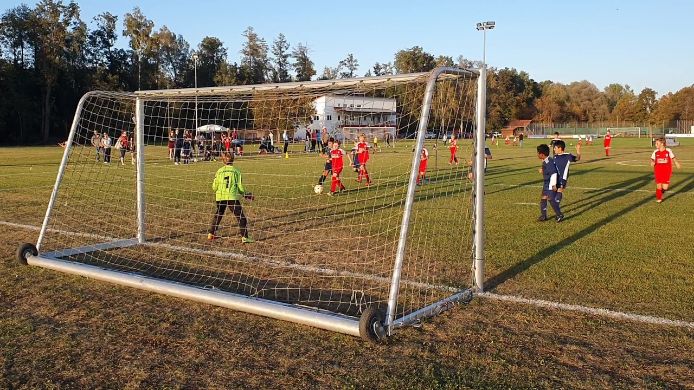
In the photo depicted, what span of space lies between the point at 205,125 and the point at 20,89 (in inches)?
2432

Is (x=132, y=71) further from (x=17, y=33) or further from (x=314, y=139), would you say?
(x=314, y=139)

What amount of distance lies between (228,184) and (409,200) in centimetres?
468

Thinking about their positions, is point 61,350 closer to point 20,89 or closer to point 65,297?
point 65,297

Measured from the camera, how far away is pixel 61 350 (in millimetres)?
4543

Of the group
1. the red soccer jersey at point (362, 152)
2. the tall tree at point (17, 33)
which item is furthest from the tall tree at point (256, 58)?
the red soccer jersey at point (362, 152)

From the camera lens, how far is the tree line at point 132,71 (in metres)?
65.0

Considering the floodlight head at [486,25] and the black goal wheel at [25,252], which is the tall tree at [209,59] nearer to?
the floodlight head at [486,25]

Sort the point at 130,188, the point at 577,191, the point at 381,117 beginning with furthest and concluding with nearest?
the point at 130,188, the point at 577,191, the point at 381,117

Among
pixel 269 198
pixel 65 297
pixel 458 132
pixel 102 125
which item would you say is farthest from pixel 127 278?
pixel 269 198

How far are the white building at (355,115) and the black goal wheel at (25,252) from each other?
14.0 feet

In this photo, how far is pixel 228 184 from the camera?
905 centimetres

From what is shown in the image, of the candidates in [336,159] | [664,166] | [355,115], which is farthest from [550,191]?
[336,159]

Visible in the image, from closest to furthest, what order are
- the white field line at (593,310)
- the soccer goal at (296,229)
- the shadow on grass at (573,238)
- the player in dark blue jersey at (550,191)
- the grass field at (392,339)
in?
the grass field at (392,339) < the white field line at (593,310) < the soccer goal at (296,229) < the shadow on grass at (573,238) < the player in dark blue jersey at (550,191)

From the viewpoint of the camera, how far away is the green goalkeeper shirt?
29.6ft
